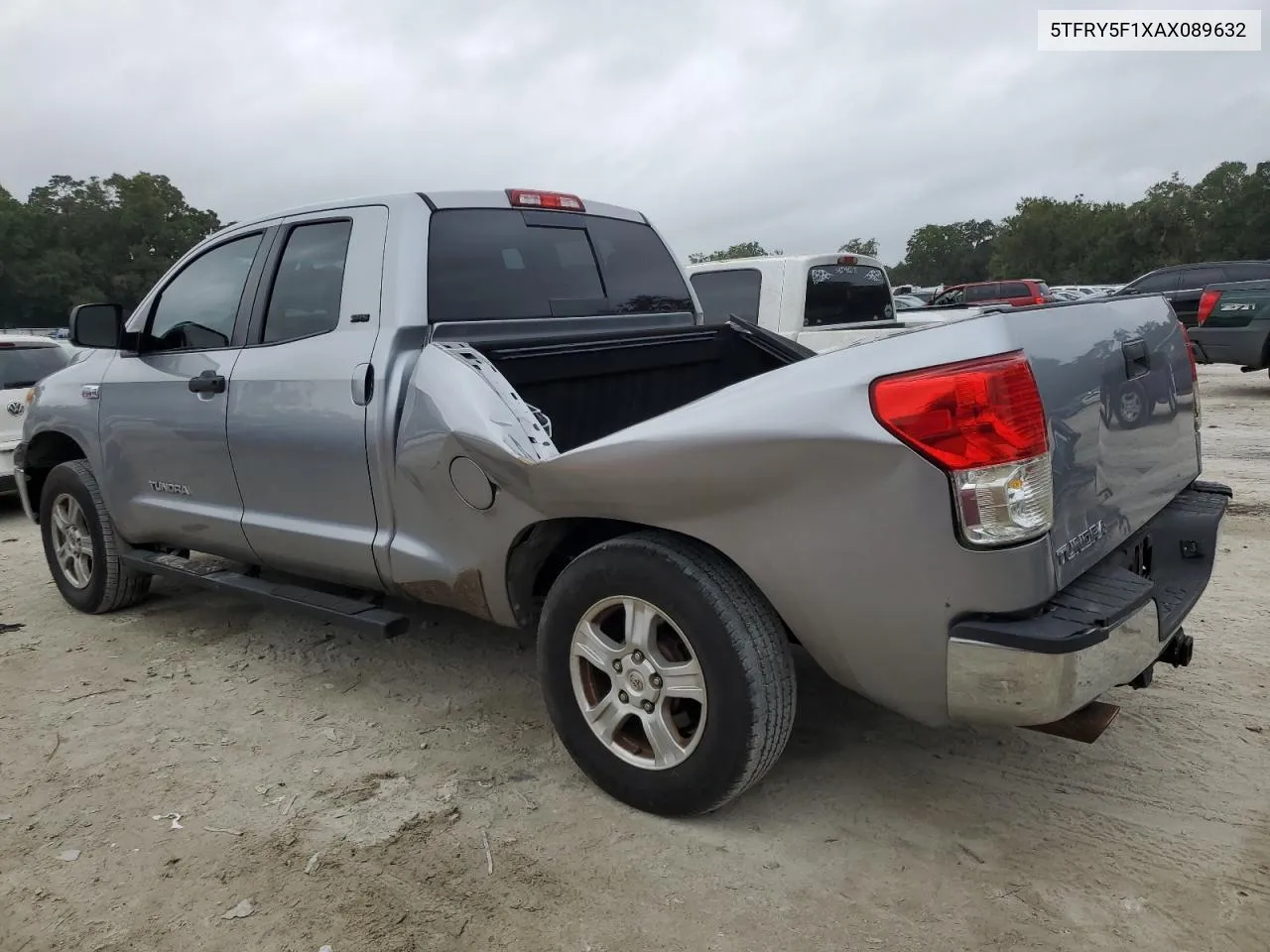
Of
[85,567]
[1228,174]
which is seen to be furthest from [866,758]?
[1228,174]

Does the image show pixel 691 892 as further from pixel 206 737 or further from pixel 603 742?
pixel 206 737

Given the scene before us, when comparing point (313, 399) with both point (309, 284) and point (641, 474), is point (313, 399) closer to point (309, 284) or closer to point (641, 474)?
point (309, 284)

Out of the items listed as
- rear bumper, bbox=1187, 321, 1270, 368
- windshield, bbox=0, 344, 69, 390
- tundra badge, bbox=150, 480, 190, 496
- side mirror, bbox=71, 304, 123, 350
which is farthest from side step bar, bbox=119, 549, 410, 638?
rear bumper, bbox=1187, 321, 1270, 368

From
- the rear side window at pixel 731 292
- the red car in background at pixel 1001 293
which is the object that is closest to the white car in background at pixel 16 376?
the rear side window at pixel 731 292

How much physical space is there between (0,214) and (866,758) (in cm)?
6126

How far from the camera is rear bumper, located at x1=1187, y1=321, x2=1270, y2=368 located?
1117 centimetres

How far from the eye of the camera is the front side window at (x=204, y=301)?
3.96 metres

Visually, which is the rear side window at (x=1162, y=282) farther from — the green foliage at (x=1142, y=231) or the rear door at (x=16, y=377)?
the green foliage at (x=1142, y=231)

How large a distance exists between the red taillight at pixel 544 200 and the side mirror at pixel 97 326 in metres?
2.04

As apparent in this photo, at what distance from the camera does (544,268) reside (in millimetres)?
3752

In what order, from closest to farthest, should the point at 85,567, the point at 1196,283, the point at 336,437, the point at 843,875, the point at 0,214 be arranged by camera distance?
the point at 843,875
the point at 336,437
the point at 85,567
the point at 1196,283
the point at 0,214

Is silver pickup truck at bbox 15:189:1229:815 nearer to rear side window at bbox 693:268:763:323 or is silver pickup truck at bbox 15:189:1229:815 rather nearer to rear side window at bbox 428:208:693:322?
rear side window at bbox 428:208:693:322

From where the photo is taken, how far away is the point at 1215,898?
7.49 feet

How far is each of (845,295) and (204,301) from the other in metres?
5.96
